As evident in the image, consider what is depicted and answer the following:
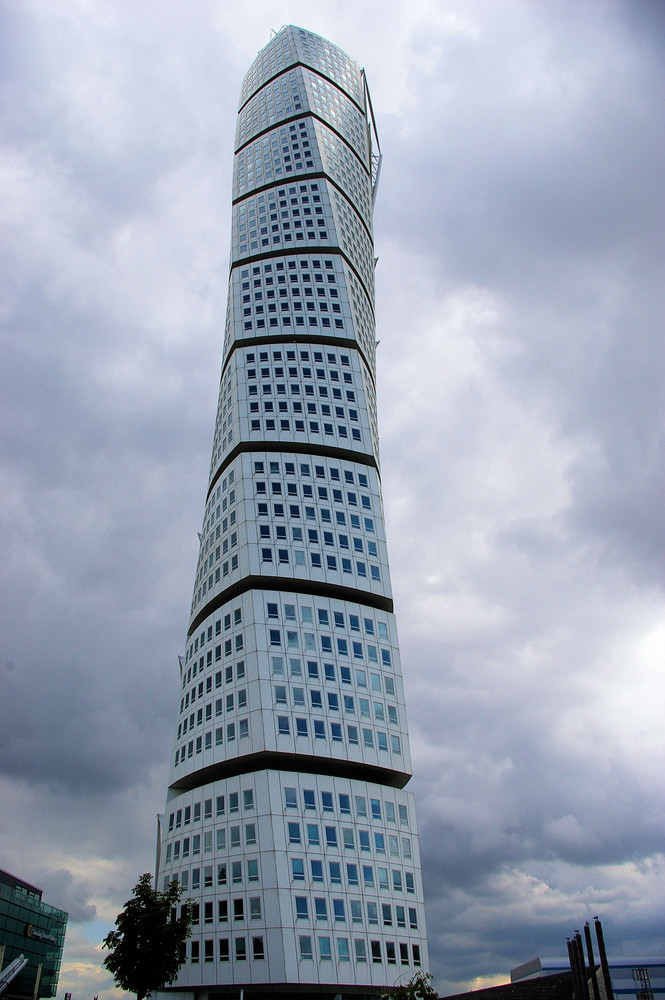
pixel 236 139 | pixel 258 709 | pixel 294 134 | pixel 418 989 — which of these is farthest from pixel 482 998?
pixel 236 139

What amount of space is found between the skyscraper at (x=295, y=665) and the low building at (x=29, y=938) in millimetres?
31649

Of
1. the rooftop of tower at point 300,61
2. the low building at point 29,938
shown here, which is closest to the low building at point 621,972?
the low building at point 29,938

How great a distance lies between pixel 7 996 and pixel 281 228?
80.9m

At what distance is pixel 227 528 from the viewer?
62.4m

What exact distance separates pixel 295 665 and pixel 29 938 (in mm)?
51156

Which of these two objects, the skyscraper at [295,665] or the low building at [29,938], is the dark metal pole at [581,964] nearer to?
the skyscraper at [295,665]

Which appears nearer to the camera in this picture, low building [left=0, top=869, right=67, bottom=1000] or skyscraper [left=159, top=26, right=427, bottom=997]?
skyscraper [left=159, top=26, right=427, bottom=997]

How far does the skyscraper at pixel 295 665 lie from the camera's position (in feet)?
147

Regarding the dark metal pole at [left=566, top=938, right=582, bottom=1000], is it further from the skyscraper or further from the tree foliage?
the tree foliage

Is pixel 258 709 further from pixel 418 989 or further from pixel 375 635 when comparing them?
pixel 418 989

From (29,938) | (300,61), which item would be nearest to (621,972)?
(29,938)

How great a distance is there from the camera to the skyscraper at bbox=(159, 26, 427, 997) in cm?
4488

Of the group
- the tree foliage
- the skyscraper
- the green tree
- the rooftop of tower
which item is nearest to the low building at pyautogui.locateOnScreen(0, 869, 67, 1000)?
the skyscraper

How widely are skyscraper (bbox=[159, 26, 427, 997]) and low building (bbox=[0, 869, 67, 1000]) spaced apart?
3165cm
